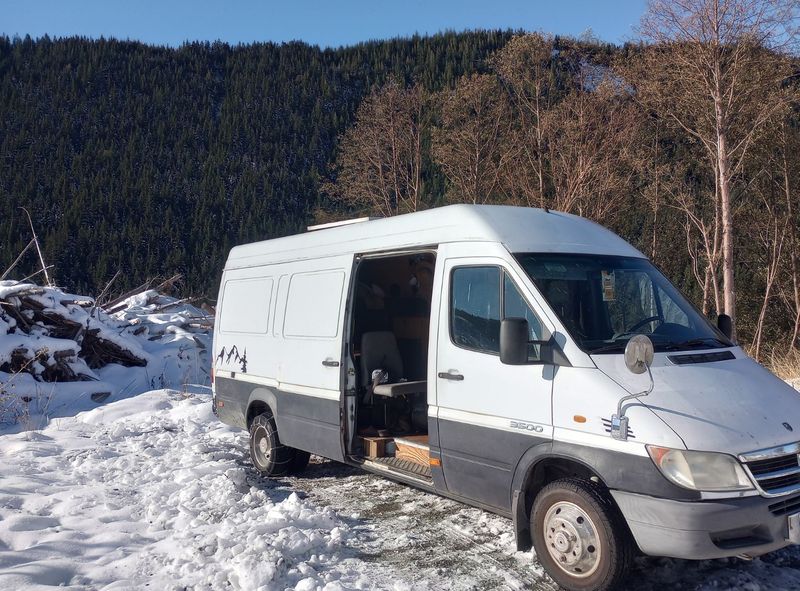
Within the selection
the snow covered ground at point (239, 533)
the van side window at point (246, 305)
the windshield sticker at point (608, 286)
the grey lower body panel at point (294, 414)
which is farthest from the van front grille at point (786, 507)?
the van side window at point (246, 305)

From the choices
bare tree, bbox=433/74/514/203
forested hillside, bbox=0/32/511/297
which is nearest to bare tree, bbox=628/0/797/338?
bare tree, bbox=433/74/514/203

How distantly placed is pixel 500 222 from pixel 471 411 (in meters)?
1.47

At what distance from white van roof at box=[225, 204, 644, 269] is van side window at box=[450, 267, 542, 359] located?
11.1 inches

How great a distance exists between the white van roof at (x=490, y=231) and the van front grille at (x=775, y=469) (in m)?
2.00

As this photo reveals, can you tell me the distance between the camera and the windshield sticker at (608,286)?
17.1ft

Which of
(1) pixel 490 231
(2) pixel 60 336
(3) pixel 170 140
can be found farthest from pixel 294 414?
(3) pixel 170 140

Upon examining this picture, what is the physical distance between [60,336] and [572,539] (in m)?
11.0

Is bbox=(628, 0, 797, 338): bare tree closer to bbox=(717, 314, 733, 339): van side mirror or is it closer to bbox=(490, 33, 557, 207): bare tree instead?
bbox=(490, 33, 557, 207): bare tree

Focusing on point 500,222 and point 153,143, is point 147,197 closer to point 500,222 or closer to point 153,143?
point 153,143

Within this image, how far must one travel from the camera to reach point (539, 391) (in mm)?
4754

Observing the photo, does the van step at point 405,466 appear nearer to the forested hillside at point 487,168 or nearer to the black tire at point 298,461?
the black tire at point 298,461

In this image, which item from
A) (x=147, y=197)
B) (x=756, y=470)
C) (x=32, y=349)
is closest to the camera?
(x=756, y=470)

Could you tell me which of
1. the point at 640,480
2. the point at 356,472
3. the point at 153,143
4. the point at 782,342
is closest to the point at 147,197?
the point at 153,143

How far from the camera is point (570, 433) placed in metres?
4.52
